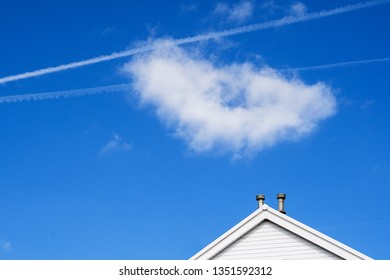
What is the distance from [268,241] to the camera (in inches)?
731

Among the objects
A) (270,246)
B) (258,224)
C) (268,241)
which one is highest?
(258,224)

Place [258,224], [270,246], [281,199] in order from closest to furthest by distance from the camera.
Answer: [270,246]
[258,224]
[281,199]

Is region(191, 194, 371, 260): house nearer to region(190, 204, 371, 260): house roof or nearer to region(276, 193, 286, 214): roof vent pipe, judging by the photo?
region(190, 204, 371, 260): house roof

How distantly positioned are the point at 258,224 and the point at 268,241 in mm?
650

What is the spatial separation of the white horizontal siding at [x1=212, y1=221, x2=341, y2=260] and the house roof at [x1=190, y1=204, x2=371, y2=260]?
167 mm

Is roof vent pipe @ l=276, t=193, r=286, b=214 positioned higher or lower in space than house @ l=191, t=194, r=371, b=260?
higher

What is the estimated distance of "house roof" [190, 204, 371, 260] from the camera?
17609mm

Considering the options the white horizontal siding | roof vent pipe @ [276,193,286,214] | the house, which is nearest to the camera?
the house

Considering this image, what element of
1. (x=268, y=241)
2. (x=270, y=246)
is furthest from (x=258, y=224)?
(x=270, y=246)

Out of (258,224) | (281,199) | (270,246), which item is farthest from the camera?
(281,199)

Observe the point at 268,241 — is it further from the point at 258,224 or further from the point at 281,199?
the point at 281,199

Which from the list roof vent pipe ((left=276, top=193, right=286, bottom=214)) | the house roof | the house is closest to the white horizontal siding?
the house
